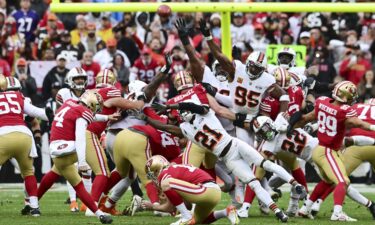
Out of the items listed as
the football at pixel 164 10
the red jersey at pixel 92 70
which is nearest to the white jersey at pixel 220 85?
the football at pixel 164 10

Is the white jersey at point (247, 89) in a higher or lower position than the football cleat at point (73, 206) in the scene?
higher

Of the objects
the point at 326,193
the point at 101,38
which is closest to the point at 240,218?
the point at 326,193

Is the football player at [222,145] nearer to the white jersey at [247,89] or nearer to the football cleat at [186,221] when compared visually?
the football cleat at [186,221]

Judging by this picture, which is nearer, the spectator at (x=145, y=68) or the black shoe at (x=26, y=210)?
the black shoe at (x=26, y=210)

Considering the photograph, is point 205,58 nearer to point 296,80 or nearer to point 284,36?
point 284,36

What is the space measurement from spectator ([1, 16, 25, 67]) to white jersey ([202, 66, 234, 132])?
22.9ft

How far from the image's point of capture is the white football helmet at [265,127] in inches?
549

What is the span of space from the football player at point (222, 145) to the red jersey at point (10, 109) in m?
1.68

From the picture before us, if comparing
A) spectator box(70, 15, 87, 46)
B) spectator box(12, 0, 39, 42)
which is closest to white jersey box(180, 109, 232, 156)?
spectator box(70, 15, 87, 46)

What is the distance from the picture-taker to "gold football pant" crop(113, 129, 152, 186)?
555 inches

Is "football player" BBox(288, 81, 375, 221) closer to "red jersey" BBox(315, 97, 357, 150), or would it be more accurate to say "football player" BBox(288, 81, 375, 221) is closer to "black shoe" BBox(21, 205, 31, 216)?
"red jersey" BBox(315, 97, 357, 150)

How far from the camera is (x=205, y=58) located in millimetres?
A: 21219

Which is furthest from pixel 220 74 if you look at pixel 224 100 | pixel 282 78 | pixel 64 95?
pixel 64 95

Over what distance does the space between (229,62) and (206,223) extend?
239cm
